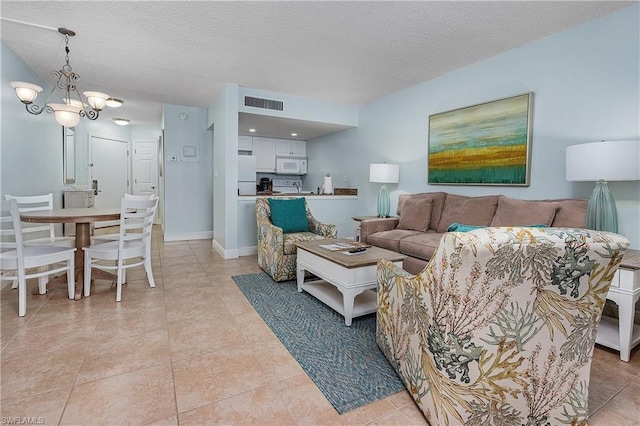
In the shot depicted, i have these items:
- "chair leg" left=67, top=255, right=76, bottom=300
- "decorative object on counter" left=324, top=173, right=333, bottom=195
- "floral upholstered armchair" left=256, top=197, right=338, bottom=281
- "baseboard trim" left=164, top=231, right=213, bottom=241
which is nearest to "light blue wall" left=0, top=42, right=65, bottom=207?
"chair leg" left=67, top=255, right=76, bottom=300

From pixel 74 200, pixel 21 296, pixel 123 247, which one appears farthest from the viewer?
pixel 74 200

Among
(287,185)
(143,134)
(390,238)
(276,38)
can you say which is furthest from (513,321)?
(143,134)

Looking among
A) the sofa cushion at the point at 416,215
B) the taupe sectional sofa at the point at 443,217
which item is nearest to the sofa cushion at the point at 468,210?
the taupe sectional sofa at the point at 443,217

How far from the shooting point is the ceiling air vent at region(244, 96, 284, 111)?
4641 millimetres

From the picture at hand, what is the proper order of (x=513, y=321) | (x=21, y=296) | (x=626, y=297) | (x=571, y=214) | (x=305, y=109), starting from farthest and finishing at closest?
(x=305, y=109)
(x=571, y=214)
(x=21, y=296)
(x=626, y=297)
(x=513, y=321)

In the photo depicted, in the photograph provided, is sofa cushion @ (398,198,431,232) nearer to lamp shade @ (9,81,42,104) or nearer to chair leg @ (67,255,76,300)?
chair leg @ (67,255,76,300)

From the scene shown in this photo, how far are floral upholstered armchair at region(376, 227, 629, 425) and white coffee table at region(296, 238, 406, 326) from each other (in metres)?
0.99

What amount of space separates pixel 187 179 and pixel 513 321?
19.2 ft

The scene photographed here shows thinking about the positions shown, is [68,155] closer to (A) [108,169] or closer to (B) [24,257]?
(A) [108,169]

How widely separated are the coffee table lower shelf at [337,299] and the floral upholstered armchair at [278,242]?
0.41m

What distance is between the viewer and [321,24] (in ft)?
9.00

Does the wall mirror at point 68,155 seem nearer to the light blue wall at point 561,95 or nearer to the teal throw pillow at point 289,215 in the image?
the teal throw pillow at point 289,215

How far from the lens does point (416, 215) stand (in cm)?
390

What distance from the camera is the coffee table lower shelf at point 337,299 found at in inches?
98.5
